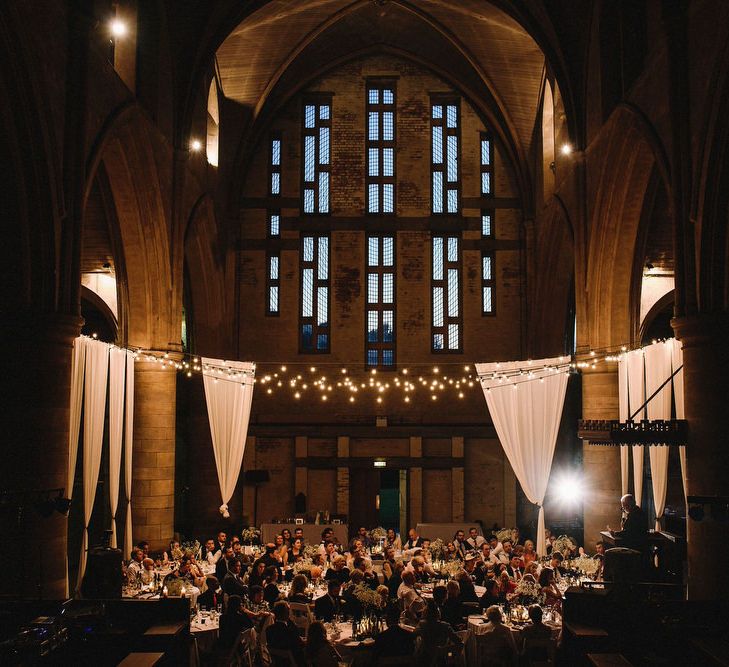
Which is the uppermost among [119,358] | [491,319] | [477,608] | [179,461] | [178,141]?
[178,141]

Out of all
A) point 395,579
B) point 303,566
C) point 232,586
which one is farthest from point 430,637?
point 303,566

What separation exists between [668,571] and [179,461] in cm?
1423

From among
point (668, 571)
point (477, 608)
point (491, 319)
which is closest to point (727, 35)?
point (668, 571)

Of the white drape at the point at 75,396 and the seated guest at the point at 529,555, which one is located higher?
the white drape at the point at 75,396

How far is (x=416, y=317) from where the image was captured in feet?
73.5

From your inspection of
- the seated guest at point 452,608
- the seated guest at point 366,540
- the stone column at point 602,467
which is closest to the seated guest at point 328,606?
the seated guest at point 452,608

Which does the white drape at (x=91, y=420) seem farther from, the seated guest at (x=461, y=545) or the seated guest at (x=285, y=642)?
the seated guest at (x=461, y=545)

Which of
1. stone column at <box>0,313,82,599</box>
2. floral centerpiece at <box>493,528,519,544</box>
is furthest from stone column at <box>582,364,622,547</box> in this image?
stone column at <box>0,313,82,599</box>

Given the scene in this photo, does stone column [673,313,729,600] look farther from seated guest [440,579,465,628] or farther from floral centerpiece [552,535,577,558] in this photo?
floral centerpiece [552,535,577,558]

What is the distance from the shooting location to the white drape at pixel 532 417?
1579cm

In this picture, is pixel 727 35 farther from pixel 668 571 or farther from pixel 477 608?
pixel 477 608

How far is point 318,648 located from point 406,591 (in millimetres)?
3056

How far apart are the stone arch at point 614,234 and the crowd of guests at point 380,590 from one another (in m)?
4.28

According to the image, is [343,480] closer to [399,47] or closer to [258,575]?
[258,575]
